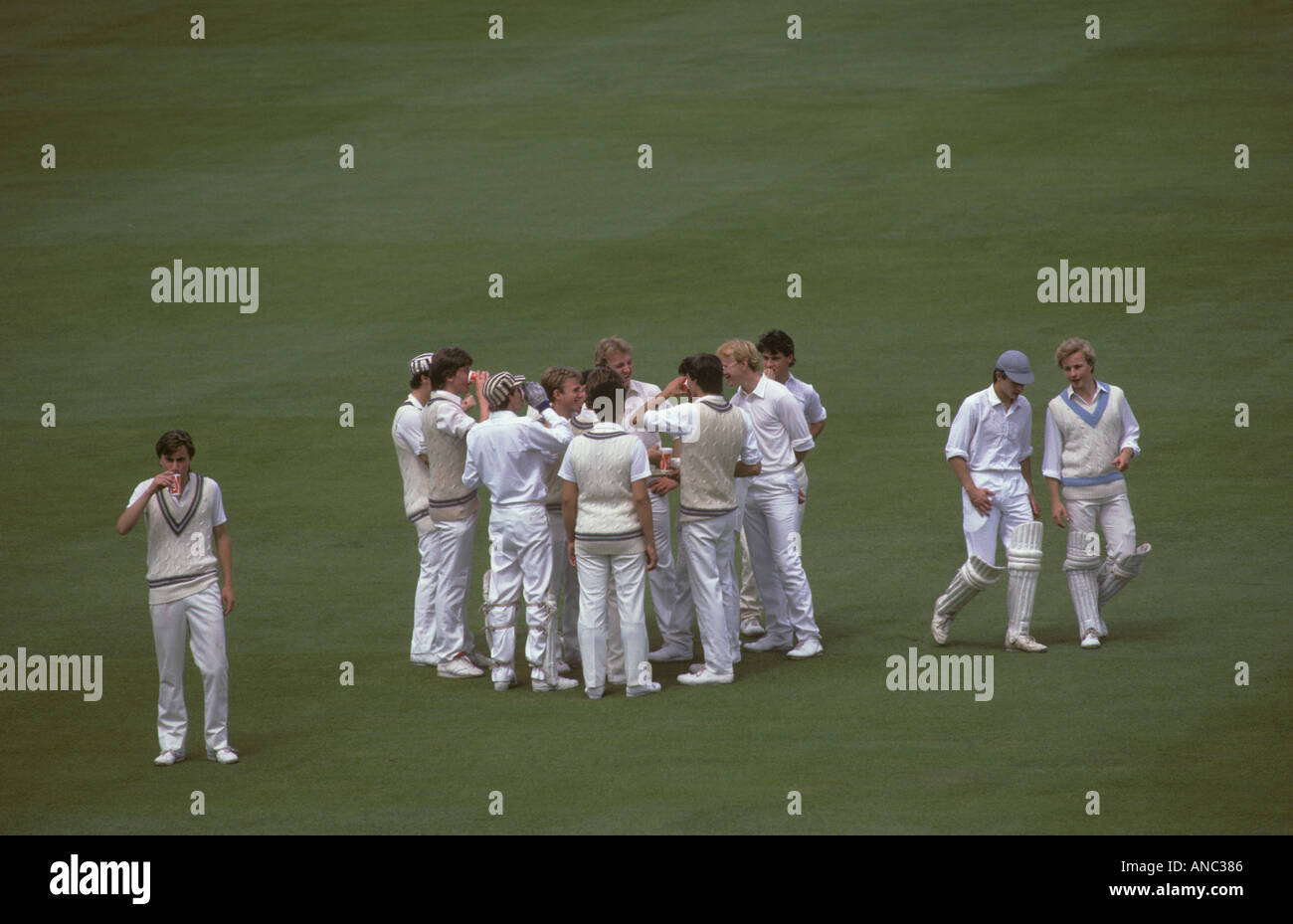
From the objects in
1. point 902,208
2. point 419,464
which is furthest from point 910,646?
point 902,208

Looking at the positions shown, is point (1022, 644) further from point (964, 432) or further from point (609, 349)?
point (609, 349)

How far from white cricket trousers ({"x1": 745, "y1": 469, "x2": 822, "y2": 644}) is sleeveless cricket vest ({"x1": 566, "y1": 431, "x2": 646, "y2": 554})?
1470mm

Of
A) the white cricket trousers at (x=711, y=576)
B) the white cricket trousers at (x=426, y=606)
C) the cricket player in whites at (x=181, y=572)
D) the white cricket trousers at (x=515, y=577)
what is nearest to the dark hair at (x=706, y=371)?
the white cricket trousers at (x=711, y=576)

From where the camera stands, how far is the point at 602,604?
1168 centimetres

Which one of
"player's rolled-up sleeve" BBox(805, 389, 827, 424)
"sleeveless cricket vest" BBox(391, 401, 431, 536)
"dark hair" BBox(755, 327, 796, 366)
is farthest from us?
"player's rolled-up sleeve" BBox(805, 389, 827, 424)

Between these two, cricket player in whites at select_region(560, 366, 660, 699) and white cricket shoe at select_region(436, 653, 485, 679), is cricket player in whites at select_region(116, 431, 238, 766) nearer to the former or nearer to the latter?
white cricket shoe at select_region(436, 653, 485, 679)

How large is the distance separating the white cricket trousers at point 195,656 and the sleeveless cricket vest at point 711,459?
135 inches

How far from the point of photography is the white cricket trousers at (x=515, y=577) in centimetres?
1188

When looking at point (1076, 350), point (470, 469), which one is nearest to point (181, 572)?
point (470, 469)

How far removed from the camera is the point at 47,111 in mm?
29859

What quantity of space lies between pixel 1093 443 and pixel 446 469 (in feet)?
16.1

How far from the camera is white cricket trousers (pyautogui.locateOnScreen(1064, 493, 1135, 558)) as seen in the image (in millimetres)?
12477

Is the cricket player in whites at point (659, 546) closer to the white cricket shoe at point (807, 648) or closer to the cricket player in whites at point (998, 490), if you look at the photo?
the white cricket shoe at point (807, 648)

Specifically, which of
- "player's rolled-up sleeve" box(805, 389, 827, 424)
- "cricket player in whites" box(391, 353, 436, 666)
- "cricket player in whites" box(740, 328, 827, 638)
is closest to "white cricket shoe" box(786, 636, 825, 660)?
"cricket player in whites" box(740, 328, 827, 638)
